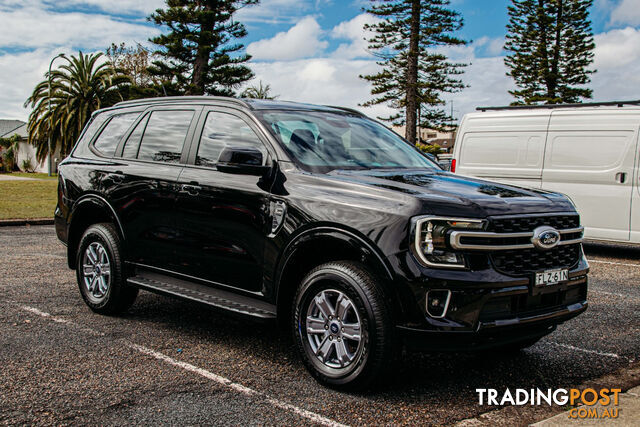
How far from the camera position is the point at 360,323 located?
3.92 m

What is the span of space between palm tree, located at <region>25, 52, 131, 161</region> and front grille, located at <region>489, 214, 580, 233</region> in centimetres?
4845

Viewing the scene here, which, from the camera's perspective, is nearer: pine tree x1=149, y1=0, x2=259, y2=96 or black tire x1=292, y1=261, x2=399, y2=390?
black tire x1=292, y1=261, x2=399, y2=390

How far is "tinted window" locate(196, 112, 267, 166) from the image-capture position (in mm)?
5012

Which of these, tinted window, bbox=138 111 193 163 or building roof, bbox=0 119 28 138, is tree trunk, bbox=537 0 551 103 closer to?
tinted window, bbox=138 111 193 163

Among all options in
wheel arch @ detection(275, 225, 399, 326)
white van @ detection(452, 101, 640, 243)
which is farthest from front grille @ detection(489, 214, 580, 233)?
white van @ detection(452, 101, 640, 243)

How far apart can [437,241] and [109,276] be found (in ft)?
10.9

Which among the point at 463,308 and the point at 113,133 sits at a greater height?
the point at 113,133

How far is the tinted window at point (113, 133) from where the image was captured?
243 inches

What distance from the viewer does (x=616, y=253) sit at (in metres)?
11.5

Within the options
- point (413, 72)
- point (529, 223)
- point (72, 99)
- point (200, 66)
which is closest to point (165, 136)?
point (529, 223)

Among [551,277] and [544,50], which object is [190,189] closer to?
[551,277]

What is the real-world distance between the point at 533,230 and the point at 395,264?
0.96m

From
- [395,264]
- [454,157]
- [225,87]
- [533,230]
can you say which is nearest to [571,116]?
[454,157]

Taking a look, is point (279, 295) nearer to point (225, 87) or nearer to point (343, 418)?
point (343, 418)
